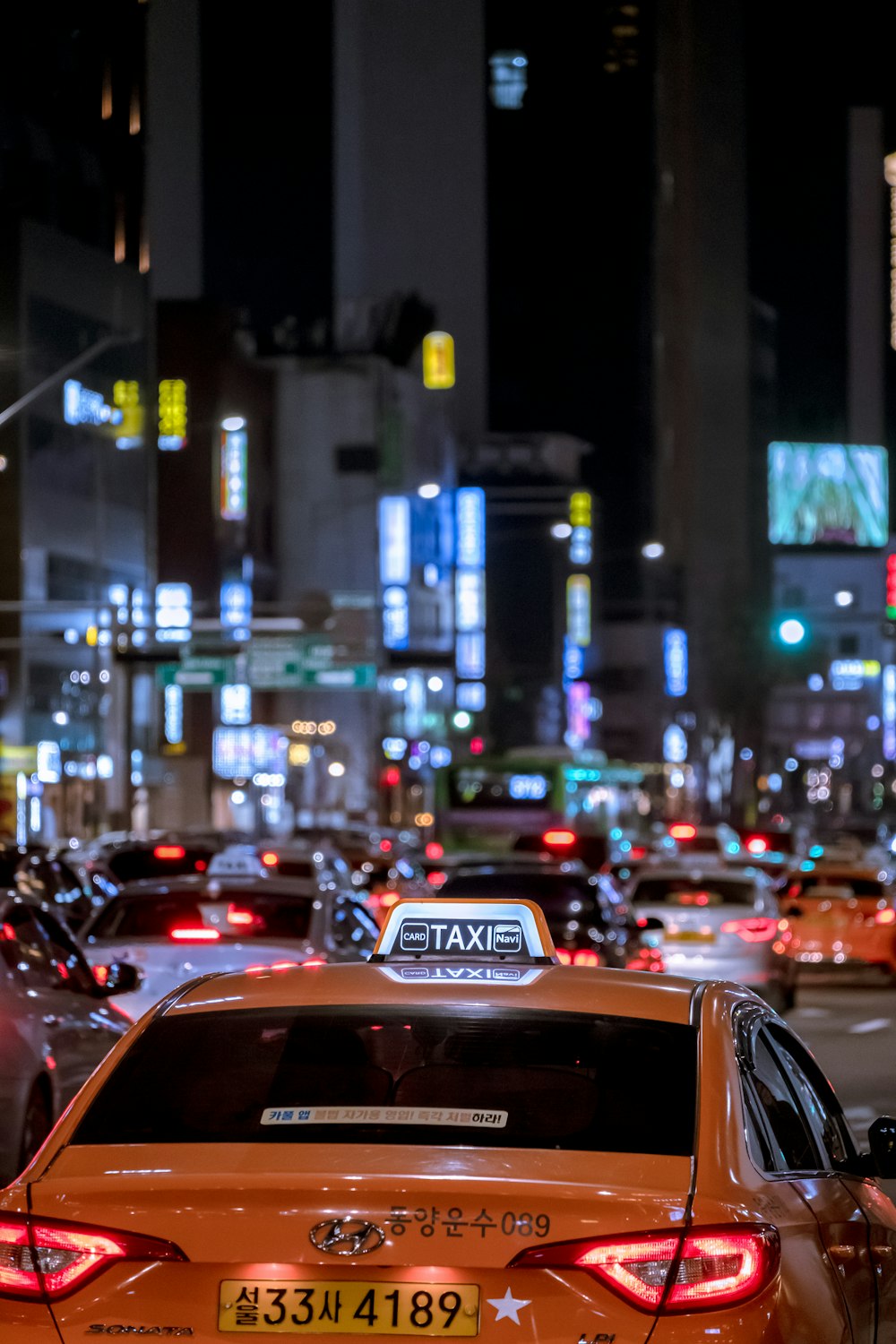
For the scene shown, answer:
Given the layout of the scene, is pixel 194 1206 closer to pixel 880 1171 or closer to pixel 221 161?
pixel 880 1171

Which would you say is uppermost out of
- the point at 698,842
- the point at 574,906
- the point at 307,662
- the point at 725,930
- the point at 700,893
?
the point at 307,662

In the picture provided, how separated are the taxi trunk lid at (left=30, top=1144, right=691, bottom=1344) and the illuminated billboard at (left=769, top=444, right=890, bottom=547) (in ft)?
406

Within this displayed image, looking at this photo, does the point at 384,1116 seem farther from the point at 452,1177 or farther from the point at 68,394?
the point at 68,394

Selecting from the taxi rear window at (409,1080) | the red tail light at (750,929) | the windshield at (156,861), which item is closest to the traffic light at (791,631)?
the windshield at (156,861)

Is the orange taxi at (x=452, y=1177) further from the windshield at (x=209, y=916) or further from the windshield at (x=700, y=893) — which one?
the windshield at (x=700, y=893)

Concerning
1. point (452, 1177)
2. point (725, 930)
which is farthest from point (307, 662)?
point (452, 1177)

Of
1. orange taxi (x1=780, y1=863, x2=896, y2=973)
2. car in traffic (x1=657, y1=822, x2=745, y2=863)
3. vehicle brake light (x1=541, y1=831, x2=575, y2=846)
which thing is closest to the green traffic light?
car in traffic (x1=657, y1=822, x2=745, y2=863)

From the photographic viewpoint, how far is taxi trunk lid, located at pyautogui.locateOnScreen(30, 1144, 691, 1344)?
4.12 meters

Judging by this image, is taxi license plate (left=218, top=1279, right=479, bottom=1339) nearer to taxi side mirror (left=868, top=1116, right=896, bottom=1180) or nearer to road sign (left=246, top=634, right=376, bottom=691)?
taxi side mirror (left=868, top=1116, right=896, bottom=1180)

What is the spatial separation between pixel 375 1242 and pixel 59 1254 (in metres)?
→ 0.62

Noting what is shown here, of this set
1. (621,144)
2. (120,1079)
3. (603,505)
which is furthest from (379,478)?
(120,1079)

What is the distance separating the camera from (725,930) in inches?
871

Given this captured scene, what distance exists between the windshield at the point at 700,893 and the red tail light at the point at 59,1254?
1842 cm

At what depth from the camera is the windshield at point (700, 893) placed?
22641 millimetres
